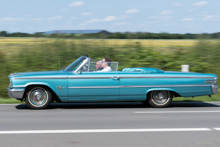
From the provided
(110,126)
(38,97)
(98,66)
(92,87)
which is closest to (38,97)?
(38,97)

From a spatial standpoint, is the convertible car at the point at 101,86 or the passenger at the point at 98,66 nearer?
the convertible car at the point at 101,86

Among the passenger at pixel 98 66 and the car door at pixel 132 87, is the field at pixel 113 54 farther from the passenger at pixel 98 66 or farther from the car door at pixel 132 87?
the car door at pixel 132 87

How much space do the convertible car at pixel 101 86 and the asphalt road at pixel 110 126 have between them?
33cm

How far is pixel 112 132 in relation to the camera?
5.68 meters

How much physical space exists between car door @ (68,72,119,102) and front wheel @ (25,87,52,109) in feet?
1.96

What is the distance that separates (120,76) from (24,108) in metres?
2.75

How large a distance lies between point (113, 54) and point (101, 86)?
26.2 ft

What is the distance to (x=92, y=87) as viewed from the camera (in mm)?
8297

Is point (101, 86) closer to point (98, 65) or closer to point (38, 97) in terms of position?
point (98, 65)

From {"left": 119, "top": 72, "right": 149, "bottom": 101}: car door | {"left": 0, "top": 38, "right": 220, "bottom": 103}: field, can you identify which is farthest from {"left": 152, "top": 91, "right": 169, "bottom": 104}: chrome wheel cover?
{"left": 0, "top": 38, "right": 220, "bottom": 103}: field

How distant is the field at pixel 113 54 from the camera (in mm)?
15266

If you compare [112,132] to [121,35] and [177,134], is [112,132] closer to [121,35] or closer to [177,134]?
[177,134]

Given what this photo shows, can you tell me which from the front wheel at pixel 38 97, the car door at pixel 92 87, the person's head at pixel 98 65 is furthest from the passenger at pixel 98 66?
the front wheel at pixel 38 97

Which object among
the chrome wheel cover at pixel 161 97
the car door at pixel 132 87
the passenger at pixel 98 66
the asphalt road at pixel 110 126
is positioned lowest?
the asphalt road at pixel 110 126
